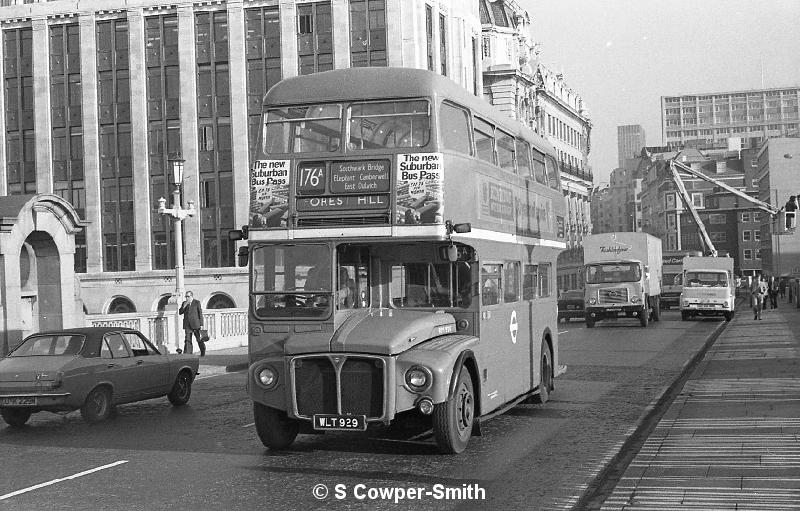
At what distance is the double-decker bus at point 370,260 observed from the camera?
11.1 meters

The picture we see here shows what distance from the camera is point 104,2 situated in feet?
204

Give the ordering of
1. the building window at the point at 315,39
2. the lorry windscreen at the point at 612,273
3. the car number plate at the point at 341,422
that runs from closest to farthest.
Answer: the car number plate at the point at 341,422 < the lorry windscreen at the point at 612,273 < the building window at the point at 315,39

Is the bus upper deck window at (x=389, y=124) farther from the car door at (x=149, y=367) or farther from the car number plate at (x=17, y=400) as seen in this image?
the car door at (x=149, y=367)

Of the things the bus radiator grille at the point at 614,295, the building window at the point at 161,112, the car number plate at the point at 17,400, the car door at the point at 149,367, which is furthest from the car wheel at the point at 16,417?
the building window at the point at 161,112

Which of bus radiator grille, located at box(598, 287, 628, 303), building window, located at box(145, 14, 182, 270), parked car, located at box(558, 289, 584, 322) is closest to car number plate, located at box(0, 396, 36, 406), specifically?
bus radiator grille, located at box(598, 287, 628, 303)

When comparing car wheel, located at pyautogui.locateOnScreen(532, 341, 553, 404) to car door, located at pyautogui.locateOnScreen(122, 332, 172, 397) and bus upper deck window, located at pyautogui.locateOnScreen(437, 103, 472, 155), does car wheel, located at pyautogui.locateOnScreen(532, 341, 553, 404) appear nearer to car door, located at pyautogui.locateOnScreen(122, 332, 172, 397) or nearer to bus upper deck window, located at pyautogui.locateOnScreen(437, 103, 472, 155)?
bus upper deck window, located at pyautogui.locateOnScreen(437, 103, 472, 155)

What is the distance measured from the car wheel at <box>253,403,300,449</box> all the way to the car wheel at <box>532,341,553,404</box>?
5242mm

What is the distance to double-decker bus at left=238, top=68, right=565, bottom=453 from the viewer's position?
11.1 meters

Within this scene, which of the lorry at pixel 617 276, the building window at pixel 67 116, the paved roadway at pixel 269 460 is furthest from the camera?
the building window at pixel 67 116

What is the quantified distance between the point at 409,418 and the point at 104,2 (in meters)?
55.6

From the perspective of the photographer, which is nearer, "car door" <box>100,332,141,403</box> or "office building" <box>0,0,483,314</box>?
"car door" <box>100,332,141,403</box>

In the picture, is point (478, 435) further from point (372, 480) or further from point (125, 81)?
point (125, 81)

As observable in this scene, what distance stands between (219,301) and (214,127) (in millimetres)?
9981

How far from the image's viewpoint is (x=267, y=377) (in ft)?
37.9
